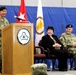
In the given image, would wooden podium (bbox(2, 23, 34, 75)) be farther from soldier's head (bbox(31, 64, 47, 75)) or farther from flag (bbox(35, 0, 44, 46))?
flag (bbox(35, 0, 44, 46))

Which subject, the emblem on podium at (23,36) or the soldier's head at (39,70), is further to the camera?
the emblem on podium at (23,36)

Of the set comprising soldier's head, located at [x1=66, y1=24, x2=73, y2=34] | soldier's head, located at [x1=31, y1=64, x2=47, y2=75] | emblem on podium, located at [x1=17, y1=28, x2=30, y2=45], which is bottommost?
soldier's head, located at [x1=31, y1=64, x2=47, y2=75]

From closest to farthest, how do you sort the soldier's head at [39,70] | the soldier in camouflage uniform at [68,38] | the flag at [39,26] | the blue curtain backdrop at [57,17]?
the soldier's head at [39,70] < the soldier in camouflage uniform at [68,38] < the flag at [39,26] < the blue curtain backdrop at [57,17]

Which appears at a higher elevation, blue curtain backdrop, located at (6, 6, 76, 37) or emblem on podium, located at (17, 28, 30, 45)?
blue curtain backdrop, located at (6, 6, 76, 37)

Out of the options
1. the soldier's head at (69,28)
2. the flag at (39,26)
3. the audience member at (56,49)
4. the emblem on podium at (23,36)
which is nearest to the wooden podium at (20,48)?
the emblem on podium at (23,36)

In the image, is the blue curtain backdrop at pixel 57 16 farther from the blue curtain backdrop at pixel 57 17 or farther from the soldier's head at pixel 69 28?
the soldier's head at pixel 69 28

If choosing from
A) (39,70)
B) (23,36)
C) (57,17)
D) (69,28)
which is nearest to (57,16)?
(57,17)

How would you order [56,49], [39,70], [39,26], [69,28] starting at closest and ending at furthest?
[39,70] → [56,49] → [69,28] → [39,26]

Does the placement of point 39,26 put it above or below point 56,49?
above

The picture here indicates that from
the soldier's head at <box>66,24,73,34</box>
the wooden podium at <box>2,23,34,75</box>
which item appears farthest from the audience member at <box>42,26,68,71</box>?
the wooden podium at <box>2,23,34,75</box>

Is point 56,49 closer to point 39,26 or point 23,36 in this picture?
point 39,26

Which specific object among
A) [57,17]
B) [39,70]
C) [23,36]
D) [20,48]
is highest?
[57,17]

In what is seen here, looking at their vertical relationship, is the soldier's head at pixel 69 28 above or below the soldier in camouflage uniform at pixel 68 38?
above

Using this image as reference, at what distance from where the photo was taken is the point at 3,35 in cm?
443
